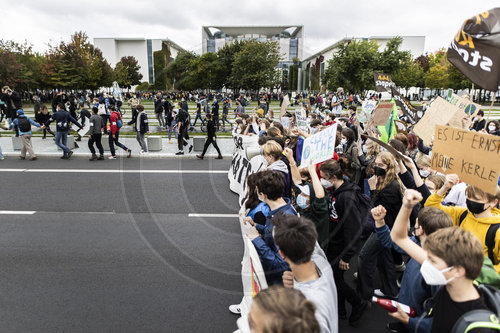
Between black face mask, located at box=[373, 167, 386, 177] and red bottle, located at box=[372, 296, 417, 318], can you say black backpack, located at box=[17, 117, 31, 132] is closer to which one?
black face mask, located at box=[373, 167, 386, 177]

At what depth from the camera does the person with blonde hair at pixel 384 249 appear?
405 cm

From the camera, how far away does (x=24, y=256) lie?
5.33 meters

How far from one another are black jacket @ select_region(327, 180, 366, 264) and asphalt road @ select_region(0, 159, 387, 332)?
0.87 m

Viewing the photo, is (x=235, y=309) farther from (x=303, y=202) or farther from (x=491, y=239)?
(x=491, y=239)

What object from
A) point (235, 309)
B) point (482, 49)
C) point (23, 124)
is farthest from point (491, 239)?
point (23, 124)

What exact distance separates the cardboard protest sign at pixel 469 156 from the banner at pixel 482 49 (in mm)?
866

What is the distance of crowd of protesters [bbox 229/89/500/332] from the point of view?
197 centimetres

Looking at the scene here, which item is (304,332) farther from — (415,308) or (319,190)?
(319,190)

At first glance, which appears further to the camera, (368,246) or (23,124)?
(23,124)

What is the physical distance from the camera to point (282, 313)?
1.58 meters

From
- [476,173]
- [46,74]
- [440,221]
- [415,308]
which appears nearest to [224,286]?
[415,308]

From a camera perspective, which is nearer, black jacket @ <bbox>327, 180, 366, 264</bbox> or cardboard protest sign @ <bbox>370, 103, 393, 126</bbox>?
black jacket @ <bbox>327, 180, 366, 264</bbox>

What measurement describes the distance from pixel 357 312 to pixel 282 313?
268 cm

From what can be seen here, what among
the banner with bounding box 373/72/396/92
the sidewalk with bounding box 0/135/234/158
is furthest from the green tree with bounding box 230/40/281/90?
the banner with bounding box 373/72/396/92
